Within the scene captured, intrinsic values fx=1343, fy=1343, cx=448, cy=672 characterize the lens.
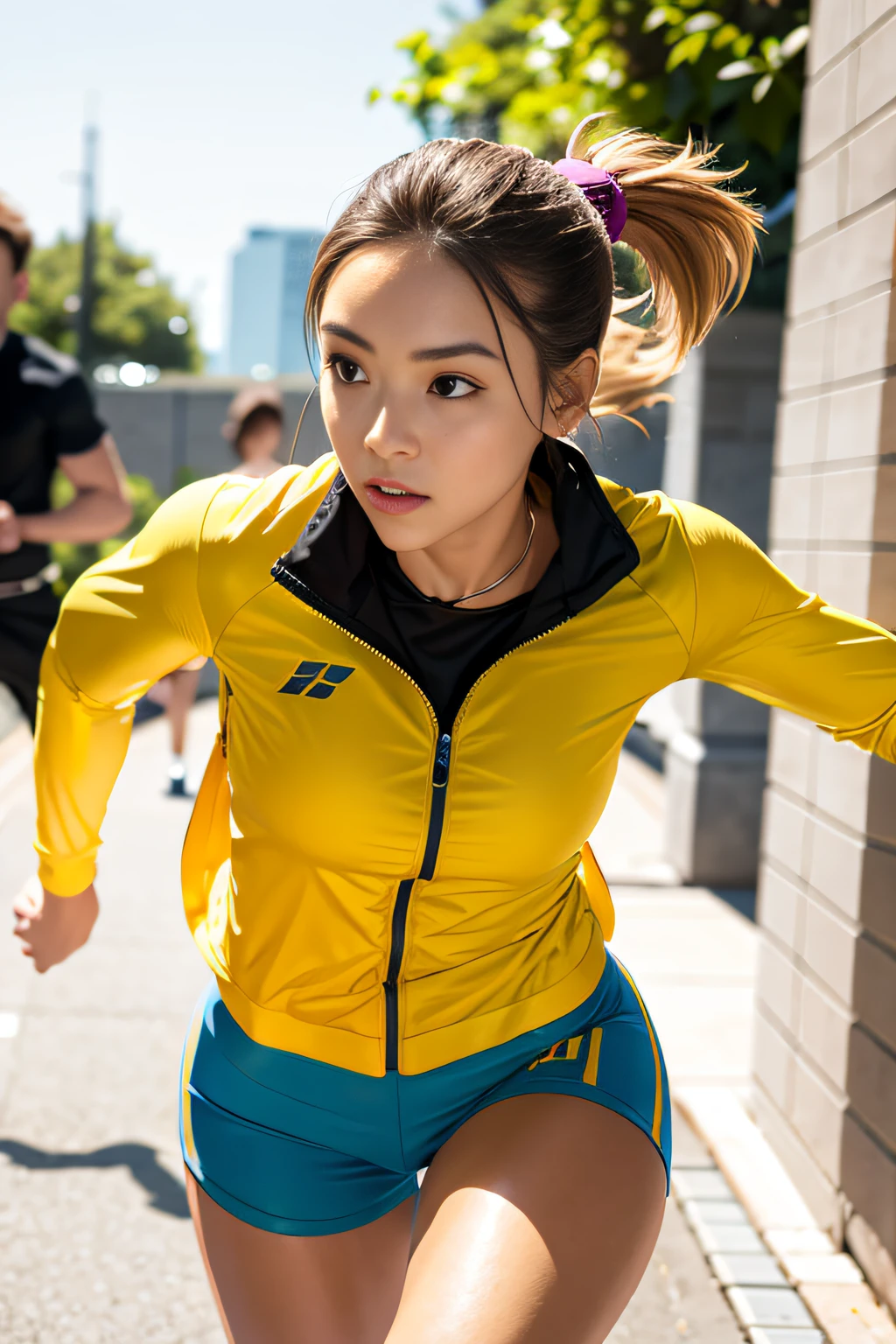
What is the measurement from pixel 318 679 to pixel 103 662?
11.9 inches

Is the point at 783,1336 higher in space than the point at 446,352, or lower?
lower

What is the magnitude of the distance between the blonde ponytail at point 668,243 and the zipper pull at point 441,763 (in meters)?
0.59

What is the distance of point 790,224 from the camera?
5184mm

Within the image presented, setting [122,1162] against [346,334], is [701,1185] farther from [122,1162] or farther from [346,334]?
[346,334]

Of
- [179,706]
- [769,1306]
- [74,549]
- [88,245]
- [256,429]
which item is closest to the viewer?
[769,1306]

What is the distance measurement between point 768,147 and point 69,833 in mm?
3983

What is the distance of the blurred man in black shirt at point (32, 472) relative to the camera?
13.2 ft

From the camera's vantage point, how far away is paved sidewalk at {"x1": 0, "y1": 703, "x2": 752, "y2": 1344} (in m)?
2.98

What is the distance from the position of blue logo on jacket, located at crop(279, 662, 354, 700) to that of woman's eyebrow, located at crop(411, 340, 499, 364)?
40 centimetres

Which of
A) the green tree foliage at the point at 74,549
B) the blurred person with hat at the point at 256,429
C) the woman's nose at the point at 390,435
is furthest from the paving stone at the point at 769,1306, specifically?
the green tree foliage at the point at 74,549

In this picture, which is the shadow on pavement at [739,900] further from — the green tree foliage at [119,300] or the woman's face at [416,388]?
the green tree foliage at [119,300]

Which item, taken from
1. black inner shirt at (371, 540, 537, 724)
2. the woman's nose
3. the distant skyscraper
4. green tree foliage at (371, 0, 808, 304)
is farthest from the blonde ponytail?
the distant skyscraper

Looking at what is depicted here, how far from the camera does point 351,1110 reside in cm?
176

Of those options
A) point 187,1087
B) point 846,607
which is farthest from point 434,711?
point 846,607
